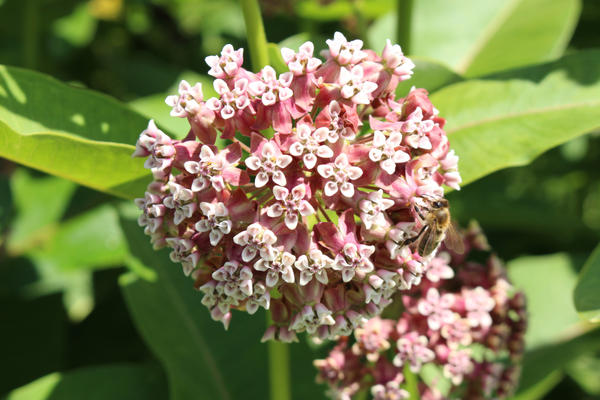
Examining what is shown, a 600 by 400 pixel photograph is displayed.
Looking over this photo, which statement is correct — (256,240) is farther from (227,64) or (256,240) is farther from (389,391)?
(389,391)

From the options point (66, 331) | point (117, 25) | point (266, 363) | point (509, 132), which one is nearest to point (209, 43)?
point (117, 25)

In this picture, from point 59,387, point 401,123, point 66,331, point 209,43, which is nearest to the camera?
point 401,123

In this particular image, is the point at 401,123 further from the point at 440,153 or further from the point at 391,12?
the point at 391,12

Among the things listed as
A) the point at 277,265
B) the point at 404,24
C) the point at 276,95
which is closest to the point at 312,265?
the point at 277,265

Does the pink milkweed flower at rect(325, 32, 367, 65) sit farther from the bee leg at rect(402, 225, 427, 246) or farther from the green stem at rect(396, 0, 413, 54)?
the green stem at rect(396, 0, 413, 54)

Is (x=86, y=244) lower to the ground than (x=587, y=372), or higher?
higher

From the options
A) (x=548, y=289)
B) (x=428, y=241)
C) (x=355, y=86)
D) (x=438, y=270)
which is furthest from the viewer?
(x=548, y=289)

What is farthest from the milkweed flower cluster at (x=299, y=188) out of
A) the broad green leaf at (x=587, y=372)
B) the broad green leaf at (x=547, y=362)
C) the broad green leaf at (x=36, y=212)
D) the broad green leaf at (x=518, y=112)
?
the broad green leaf at (x=587, y=372)
